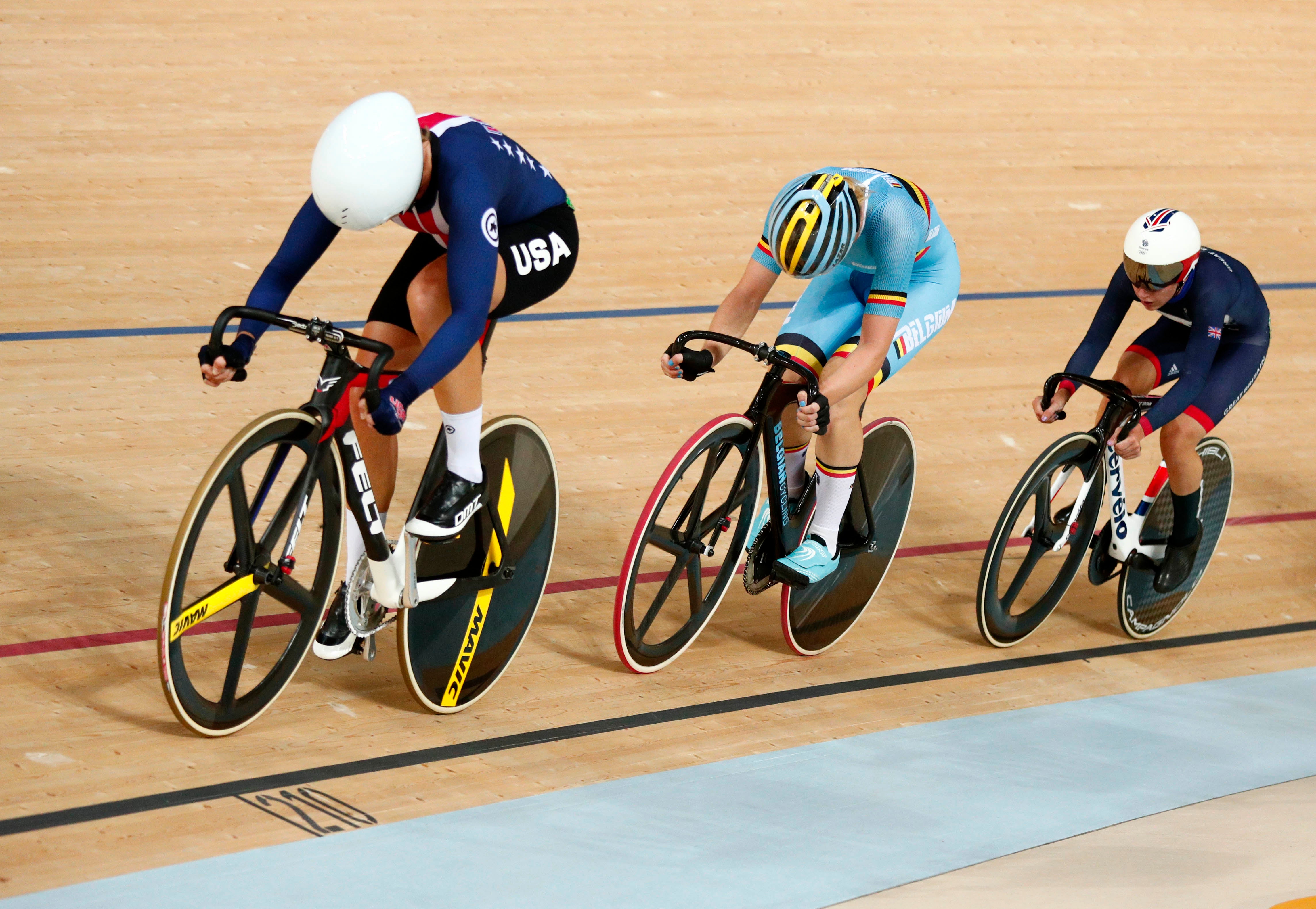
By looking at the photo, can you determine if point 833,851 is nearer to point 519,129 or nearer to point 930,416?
point 930,416

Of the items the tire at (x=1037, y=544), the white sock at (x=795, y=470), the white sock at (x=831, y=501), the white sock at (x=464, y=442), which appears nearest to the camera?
the white sock at (x=464, y=442)

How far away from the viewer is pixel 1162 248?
9.86 ft

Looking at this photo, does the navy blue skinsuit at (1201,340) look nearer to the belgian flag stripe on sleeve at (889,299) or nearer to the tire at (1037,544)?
the tire at (1037,544)

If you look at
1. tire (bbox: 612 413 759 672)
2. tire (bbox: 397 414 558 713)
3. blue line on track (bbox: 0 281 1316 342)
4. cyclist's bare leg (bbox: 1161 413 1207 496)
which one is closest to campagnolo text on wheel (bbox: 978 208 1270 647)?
cyclist's bare leg (bbox: 1161 413 1207 496)

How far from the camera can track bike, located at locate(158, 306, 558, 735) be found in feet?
7.11

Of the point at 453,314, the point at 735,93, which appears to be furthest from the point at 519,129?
the point at 453,314

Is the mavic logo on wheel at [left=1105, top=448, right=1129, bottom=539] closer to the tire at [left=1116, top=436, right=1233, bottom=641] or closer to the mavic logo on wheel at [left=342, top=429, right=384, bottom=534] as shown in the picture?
the tire at [left=1116, top=436, right=1233, bottom=641]

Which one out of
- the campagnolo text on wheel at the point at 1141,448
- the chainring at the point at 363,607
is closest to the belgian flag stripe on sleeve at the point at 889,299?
the campagnolo text on wheel at the point at 1141,448

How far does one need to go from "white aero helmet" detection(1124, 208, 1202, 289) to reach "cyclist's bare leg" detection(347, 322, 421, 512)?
1.61 metres

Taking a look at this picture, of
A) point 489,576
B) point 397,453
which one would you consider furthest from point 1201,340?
point 397,453

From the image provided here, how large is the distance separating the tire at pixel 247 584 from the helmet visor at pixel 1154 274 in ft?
6.03

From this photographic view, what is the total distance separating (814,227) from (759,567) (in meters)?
0.82

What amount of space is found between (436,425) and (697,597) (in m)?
1.52

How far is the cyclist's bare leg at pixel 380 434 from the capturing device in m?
2.45
